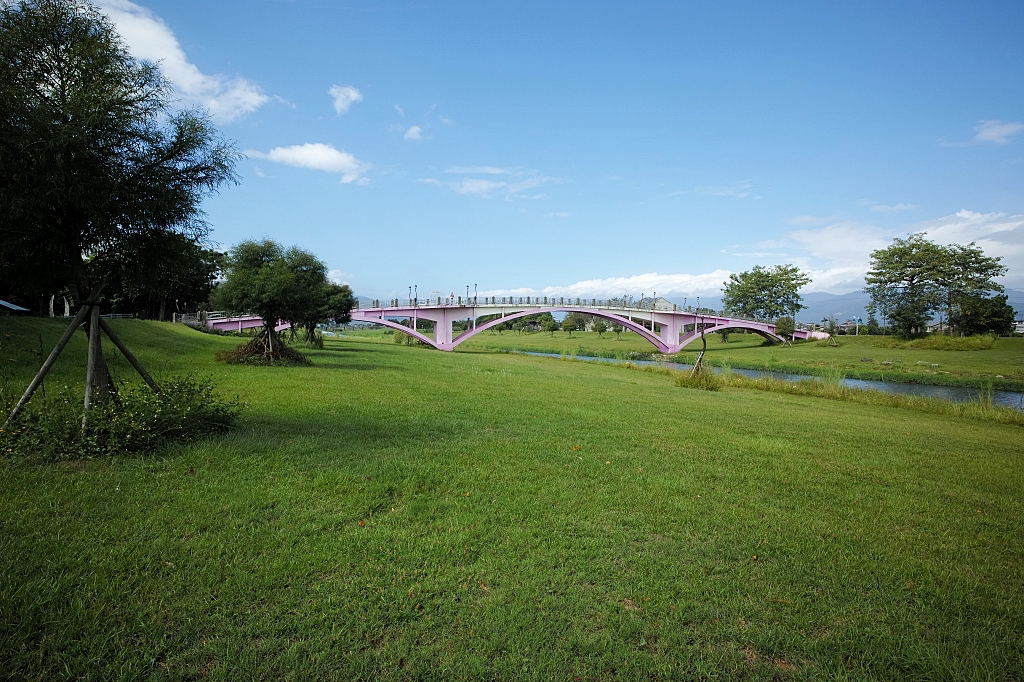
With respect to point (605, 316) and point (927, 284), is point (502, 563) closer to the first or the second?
point (605, 316)

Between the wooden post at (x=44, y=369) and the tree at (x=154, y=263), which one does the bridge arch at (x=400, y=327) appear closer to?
the tree at (x=154, y=263)

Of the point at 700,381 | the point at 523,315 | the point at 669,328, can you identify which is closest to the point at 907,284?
the point at 669,328

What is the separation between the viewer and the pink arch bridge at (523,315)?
50.7 metres

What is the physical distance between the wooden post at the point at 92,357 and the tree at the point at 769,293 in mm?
85368

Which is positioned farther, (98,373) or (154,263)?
(154,263)

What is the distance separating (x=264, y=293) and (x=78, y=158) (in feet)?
46.8

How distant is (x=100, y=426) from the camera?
6102 mm

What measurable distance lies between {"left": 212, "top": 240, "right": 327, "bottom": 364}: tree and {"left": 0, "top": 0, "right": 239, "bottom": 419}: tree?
Result: 41.8 ft

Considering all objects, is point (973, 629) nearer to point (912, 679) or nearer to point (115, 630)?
point (912, 679)

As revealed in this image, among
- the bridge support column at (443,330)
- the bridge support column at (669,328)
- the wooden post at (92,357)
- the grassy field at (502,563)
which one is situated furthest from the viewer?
the bridge support column at (669,328)

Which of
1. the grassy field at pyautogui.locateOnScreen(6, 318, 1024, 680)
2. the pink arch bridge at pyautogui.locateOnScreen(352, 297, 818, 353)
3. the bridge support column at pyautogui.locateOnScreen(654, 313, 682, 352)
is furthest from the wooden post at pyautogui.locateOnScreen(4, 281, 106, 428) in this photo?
the bridge support column at pyautogui.locateOnScreen(654, 313, 682, 352)

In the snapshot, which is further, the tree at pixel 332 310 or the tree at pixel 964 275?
the tree at pixel 964 275

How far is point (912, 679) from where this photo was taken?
2.97 metres

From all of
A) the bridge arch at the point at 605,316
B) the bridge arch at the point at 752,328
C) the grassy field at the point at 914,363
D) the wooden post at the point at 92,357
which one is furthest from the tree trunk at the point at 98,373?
the bridge arch at the point at 752,328
